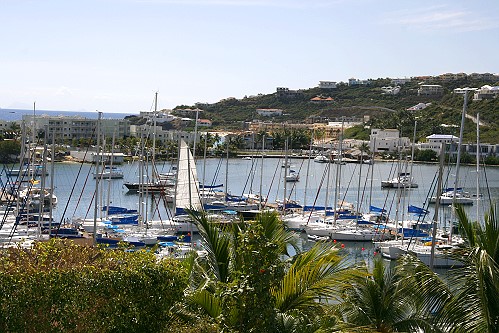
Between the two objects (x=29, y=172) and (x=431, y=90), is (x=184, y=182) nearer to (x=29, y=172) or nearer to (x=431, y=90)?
(x=29, y=172)

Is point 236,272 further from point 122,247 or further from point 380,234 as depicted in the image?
point 380,234

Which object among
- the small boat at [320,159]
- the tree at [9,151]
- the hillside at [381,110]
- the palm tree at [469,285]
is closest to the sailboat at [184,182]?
the palm tree at [469,285]

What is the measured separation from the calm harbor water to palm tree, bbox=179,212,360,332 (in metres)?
33.0

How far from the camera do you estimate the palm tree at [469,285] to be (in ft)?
22.4

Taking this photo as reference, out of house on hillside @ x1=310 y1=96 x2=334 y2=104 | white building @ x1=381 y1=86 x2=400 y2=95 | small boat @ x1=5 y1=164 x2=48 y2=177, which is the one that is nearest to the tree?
small boat @ x1=5 y1=164 x2=48 y2=177

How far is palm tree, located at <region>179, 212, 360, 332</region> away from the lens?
727cm

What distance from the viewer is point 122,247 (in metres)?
9.84

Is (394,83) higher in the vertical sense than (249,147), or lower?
higher

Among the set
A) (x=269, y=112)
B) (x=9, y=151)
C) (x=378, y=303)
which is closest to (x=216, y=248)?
(x=378, y=303)

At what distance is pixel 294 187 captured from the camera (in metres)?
75.0

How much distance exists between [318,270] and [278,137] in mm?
119954

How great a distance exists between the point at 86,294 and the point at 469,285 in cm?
441

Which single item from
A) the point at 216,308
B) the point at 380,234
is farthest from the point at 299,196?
the point at 216,308

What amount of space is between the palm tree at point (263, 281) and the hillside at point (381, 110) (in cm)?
10216
